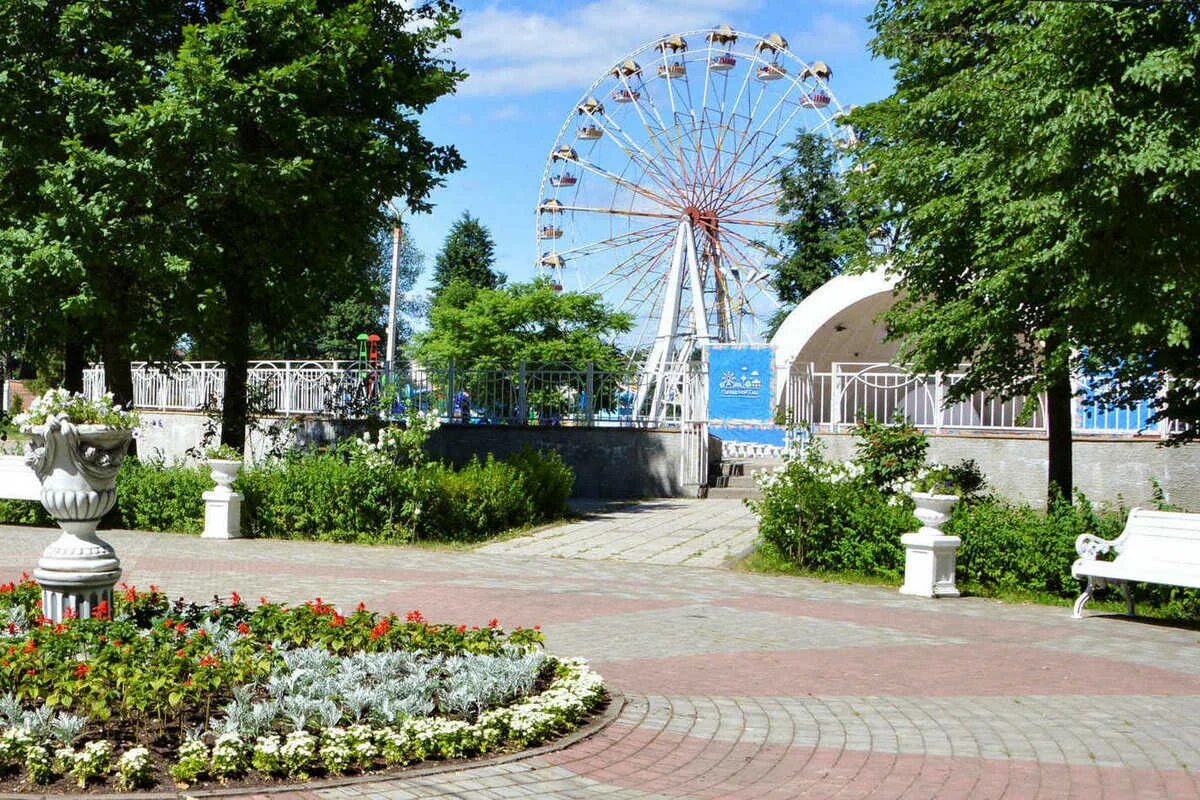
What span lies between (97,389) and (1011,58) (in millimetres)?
27916

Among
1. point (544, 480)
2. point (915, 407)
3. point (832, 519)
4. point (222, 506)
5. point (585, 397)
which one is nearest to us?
point (832, 519)

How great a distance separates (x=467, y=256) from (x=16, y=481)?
53640 millimetres

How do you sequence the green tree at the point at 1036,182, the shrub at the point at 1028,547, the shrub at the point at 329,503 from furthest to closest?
the shrub at the point at 329,503
the shrub at the point at 1028,547
the green tree at the point at 1036,182

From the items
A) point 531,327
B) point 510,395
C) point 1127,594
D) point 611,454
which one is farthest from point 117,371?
point 531,327

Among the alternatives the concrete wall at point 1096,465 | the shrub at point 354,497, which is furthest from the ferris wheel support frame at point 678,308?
the shrub at point 354,497

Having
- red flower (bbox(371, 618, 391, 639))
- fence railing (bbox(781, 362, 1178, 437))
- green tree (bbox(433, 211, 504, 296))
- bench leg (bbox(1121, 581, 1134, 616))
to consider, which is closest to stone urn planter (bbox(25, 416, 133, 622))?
red flower (bbox(371, 618, 391, 639))

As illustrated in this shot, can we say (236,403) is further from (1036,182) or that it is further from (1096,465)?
(1096,465)

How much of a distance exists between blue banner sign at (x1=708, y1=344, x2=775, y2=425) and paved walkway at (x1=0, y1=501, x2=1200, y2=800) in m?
→ 11.4

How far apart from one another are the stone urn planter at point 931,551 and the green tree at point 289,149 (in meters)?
9.75

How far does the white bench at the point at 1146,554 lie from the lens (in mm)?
9789

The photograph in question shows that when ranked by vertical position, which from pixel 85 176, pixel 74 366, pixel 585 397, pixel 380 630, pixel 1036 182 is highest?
pixel 85 176

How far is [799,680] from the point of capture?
25.5ft

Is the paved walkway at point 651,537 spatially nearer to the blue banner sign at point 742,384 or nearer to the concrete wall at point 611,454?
the concrete wall at point 611,454

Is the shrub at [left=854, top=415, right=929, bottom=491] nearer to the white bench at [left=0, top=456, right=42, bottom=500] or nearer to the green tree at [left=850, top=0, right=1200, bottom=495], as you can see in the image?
the green tree at [left=850, top=0, right=1200, bottom=495]
